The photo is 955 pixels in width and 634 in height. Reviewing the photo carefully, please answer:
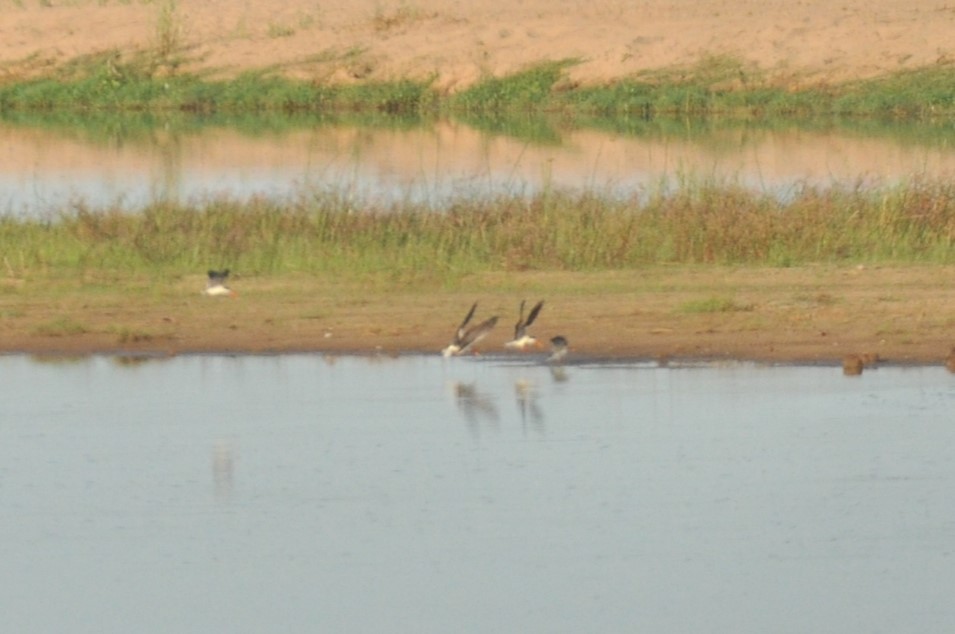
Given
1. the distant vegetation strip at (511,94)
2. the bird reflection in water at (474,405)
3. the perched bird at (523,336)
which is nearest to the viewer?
the bird reflection in water at (474,405)

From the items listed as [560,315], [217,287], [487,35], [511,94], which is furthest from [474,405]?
[487,35]

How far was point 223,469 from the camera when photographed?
353 inches

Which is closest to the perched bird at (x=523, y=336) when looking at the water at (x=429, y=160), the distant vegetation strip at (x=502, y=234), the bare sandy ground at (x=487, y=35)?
the distant vegetation strip at (x=502, y=234)

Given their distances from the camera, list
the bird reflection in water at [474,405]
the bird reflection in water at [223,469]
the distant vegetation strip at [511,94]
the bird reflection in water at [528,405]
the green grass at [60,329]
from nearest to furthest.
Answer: the bird reflection in water at [223,469]
the bird reflection in water at [528,405]
the bird reflection in water at [474,405]
the green grass at [60,329]
the distant vegetation strip at [511,94]

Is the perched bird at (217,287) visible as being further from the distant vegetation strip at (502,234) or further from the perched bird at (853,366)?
the perched bird at (853,366)

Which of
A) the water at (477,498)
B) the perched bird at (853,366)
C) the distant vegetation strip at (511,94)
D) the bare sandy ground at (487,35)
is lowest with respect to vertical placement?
the water at (477,498)

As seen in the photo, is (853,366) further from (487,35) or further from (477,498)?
(487,35)

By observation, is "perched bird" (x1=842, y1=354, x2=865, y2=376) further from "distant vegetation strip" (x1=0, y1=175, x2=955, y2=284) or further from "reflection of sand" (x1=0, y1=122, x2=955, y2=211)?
"reflection of sand" (x1=0, y1=122, x2=955, y2=211)

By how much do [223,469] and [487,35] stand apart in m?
31.4

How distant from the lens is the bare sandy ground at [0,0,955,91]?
36125mm

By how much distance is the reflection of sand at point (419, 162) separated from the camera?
1927 centimetres

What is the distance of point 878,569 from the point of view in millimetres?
7352

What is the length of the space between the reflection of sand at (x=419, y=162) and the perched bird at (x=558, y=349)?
4870 millimetres

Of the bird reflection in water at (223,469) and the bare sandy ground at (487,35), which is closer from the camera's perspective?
the bird reflection in water at (223,469)
